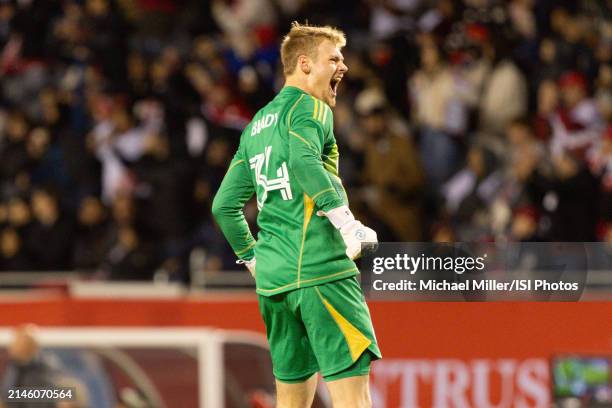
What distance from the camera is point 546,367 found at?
852cm

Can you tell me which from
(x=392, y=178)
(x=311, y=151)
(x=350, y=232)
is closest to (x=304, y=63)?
(x=311, y=151)

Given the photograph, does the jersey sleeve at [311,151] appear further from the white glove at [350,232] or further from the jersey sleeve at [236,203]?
the jersey sleeve at [236,203]

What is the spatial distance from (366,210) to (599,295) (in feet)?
13.4

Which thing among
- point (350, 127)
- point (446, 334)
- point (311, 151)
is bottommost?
point (446, 334)

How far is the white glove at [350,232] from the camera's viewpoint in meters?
5.56

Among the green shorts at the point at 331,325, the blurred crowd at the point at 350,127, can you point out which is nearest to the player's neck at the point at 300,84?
the green shorts at the point at 331,325

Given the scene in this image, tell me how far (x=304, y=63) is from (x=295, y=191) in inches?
23.1

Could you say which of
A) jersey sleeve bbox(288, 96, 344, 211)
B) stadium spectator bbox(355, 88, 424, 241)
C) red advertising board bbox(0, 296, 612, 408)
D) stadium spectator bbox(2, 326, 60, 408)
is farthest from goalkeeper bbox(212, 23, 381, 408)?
stadium spectator bbox(355, 88, 424, 241)

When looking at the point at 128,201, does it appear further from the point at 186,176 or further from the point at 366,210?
the point at 366,210

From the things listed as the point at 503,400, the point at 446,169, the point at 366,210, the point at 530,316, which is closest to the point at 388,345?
the point at 530,316

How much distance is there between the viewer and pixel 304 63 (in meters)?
5.97

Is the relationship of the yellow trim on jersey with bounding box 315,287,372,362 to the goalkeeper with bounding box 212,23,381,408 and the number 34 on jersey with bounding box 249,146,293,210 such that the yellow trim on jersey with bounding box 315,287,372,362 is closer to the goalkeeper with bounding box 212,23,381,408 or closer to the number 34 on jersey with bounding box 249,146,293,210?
the goalkeeper with bounding box 212,23,381,408

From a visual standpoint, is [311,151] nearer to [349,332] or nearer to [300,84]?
[300,84]

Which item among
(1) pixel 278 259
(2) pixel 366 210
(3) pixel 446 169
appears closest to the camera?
(1) pixel 278 259
